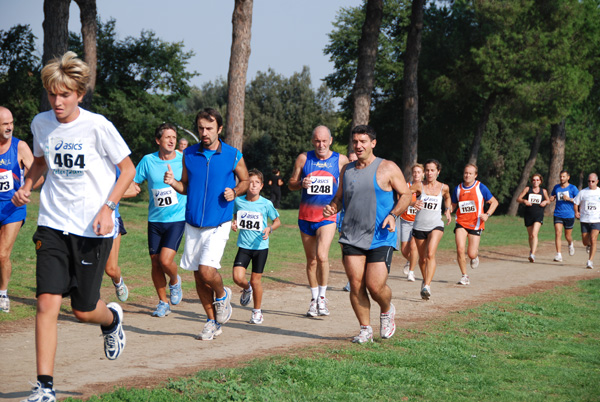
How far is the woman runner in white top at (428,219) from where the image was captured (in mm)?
11562

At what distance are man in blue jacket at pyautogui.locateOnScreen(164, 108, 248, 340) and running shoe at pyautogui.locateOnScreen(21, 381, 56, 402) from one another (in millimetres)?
2798

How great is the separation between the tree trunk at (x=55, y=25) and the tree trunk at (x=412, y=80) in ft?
39.1

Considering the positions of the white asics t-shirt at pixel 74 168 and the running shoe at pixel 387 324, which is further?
the running shoe at pixel 387 324

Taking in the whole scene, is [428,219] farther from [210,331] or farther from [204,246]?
[204,246]

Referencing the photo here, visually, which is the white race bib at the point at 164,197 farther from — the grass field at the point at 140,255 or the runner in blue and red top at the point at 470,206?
the runner in blue and red top at the point at 470,206

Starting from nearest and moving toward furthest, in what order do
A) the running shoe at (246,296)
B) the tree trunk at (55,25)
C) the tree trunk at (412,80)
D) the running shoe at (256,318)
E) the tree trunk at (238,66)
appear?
the running shoe at (256,318)
the running shoe at (246,296)
the tree trunk at (238,66)
the tree trunk at (55,25)
the tree trunk at (412,80)

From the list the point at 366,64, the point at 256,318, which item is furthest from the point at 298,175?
the point at 366,64

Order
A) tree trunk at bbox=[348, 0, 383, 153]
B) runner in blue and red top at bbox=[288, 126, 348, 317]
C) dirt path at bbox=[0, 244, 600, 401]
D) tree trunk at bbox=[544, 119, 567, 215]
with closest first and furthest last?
dirt path at bbox=[0, 244, 600, 401]
runner in blue and red top at bbox=[288, 126, 348, 317]
tree trunk at bbox=[348, 0, 383, 153]
tree trunk at bbox=[544, 119, 567, 215]

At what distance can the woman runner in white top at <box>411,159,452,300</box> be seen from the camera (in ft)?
37.9

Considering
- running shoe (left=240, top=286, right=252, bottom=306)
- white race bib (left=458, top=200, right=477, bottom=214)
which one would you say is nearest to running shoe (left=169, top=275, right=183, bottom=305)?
running shoe (left=240, top=286, right=252, bottom=306)

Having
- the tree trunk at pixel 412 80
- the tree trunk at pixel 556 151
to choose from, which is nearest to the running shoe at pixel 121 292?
the tree trunk at pixel 412 80

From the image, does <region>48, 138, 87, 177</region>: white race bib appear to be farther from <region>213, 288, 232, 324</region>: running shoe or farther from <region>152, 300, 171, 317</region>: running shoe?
<region>152, 300, 171, 317</region>: running shoe

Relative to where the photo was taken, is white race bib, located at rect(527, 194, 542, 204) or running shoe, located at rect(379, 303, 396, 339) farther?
white race bib, located at rect(527, 194, 542, 204)

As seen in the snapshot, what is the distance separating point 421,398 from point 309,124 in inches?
2549
